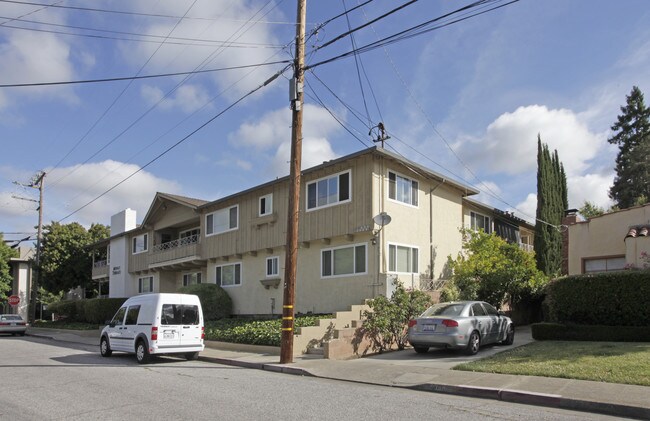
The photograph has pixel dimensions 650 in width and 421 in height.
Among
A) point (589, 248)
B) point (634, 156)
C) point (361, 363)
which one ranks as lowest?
point (361, 363)

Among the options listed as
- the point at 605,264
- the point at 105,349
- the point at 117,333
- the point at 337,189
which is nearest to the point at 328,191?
the point at 337,189

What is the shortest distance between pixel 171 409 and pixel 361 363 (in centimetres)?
622

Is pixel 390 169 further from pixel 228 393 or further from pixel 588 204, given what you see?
pixel 588 204

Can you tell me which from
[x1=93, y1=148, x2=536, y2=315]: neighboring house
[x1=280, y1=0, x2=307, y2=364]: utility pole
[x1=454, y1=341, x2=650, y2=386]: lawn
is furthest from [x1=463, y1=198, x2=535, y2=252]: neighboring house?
[x1=280, y1=0, x2=307, y2=364]: utility pole

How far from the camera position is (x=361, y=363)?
13.4 m

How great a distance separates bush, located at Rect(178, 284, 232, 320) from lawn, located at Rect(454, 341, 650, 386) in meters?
15.5

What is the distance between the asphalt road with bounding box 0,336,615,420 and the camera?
308 inches

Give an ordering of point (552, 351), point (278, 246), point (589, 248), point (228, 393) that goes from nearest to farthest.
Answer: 1. point (228, 393)
2. point (552, 351)
3. point (589, 248)
4. point (278, 246)

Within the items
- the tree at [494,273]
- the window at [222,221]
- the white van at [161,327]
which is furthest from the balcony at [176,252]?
the tree at [494,273]

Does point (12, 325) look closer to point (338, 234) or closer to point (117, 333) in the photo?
point (117, 333)

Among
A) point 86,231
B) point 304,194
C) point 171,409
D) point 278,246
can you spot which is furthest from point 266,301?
point 86,231

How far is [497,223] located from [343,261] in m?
11.9

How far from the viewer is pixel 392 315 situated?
1633 cm

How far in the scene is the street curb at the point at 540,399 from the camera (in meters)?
7.82
